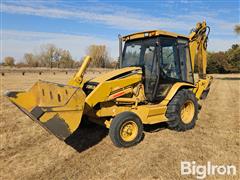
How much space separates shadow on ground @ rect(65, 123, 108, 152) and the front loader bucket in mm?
921

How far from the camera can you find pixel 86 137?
19.7 ft

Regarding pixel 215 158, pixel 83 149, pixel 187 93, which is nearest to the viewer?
pixel 215 158

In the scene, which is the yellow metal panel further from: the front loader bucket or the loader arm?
the loader arm

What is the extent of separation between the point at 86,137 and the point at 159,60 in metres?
2.58

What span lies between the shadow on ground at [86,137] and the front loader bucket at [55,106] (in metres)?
0.92

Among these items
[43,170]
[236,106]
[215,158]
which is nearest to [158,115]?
[215,158]

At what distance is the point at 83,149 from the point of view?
5.23 metres

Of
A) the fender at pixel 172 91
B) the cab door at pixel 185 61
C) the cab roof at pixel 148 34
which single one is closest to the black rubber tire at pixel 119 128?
the fender at pixel 172 91

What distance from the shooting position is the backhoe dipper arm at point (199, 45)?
7.48 metres

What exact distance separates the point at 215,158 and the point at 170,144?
1.02 m

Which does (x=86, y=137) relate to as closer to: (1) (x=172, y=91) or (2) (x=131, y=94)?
(2) (x=131, y=94)

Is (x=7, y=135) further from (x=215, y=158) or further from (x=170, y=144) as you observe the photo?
(x=215, y=158)

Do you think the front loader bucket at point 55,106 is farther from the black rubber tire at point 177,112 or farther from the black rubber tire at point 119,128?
the black rubber tire at point 177,112

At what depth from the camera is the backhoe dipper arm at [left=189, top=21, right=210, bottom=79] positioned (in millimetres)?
7484
